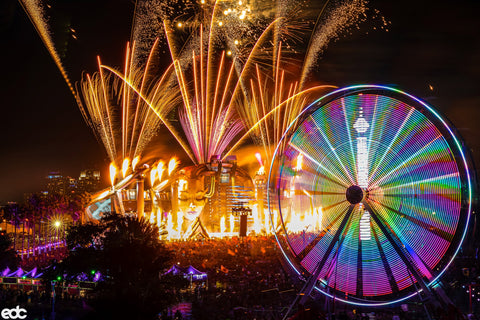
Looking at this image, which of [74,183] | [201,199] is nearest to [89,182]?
[74,183]

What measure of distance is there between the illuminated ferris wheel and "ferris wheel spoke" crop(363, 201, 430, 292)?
1.1 inches

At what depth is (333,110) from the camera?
1352cm

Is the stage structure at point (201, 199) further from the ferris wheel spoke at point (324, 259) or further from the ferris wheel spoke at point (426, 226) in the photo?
the ferris wheel spoke at point (426, 226)

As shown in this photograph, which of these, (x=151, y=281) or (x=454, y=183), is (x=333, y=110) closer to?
(x=454, y=183)

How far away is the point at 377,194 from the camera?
509 inches

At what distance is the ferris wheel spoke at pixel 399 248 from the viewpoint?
11.9 metres

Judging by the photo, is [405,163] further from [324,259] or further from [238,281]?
[238,281]

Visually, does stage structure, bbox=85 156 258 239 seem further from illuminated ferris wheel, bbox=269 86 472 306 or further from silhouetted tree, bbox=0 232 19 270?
illuminated ferris wheel, bbox=269 86 472 306

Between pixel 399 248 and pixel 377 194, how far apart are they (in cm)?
163

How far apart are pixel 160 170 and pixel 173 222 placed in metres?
9.56

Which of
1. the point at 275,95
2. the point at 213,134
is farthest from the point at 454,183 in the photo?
the point at 213,134

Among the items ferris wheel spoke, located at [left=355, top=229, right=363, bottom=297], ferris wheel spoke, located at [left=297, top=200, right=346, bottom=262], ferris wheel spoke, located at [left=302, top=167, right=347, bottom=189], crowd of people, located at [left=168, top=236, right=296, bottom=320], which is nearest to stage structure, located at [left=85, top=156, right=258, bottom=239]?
crowd of people, located at [left=168, top=236, right=296, bottom=320]

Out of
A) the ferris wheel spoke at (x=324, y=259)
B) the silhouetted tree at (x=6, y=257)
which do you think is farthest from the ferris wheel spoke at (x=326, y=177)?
the silhouetted tree at (x=6, y=257)

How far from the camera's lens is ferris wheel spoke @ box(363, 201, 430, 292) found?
39.2 feet
